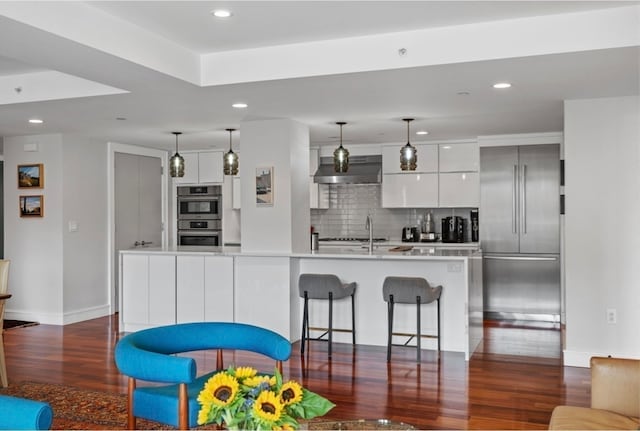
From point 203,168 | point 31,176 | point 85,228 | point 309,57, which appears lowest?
point 85,228

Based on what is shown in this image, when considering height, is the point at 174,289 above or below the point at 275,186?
below

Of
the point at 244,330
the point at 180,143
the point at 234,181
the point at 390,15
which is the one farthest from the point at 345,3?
the point at 234,181

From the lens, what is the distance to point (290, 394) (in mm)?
1965

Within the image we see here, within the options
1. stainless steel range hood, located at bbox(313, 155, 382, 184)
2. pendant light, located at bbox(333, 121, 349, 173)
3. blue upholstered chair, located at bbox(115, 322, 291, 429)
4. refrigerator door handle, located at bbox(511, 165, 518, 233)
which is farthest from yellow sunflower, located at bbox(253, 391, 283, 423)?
stainless steel range hood, located at bbox(313, 155, 382, 184)

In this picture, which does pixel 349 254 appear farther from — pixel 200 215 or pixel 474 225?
pixel 200 215

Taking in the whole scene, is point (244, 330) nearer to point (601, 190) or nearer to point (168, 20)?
point (168, 20)

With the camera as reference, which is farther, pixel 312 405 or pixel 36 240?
pixel 36 240

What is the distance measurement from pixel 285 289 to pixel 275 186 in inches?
41.8

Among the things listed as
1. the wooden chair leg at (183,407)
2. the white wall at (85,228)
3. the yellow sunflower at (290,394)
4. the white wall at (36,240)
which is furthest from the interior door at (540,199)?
the yellow sunflower at (290,394)

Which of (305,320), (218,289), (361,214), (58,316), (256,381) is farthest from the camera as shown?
(361,214)

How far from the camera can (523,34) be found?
12.5 ft

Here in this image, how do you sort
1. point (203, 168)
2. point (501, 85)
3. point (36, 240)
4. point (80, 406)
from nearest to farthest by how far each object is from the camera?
point (80, 406) → point (501, 85) → point (36, 240) → point (203, 168)

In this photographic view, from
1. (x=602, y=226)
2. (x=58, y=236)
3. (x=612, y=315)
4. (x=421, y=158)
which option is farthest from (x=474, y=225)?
(x=58, y=236)

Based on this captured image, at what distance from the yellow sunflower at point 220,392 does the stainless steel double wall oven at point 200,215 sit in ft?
24.5
